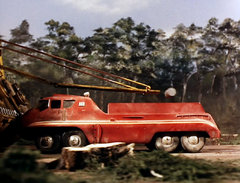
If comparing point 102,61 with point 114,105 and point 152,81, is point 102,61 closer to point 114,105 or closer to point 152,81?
point 152,81

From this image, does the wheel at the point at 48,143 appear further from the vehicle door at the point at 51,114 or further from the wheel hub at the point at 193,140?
the wheel hub at the point at 193,140

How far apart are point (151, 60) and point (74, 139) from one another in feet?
29.8

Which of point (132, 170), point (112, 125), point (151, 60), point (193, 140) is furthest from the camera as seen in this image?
point (151, 60)

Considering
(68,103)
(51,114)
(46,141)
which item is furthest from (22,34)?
(46,141)

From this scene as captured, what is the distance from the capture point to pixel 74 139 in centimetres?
920

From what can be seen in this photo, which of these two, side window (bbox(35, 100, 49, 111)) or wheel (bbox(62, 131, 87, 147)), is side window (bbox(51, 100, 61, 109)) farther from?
wheel (bbox(62, 131, 87, 147))

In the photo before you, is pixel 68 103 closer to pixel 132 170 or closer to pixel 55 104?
pixel 55 104

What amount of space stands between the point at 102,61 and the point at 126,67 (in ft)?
4.28

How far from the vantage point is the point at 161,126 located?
362 inches

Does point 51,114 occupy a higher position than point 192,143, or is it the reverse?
point 51,114

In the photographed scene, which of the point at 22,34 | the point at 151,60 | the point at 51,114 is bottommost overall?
the point at 51,114

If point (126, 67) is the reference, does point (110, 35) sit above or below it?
above

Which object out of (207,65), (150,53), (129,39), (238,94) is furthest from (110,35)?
(238,94)

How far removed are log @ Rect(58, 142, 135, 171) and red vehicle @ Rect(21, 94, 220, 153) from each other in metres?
1.78
